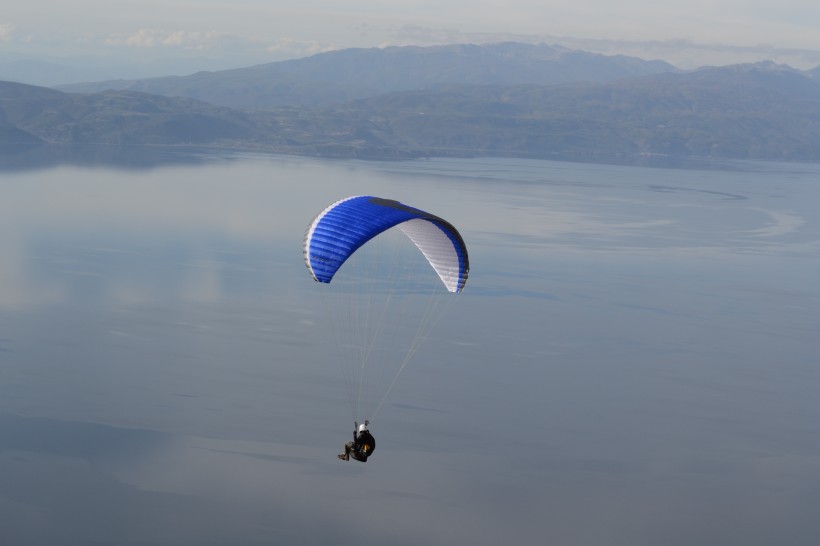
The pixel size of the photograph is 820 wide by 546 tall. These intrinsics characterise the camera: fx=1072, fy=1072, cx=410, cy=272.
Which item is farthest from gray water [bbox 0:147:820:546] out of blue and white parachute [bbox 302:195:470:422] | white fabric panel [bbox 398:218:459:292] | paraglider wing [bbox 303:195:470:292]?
paraglider wing [bbox 303:195:470:292]

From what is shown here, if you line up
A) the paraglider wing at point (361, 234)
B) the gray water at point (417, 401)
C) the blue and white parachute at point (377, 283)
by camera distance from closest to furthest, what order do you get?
the paraglider wing at point (361, 234) < the blue and white parachute at point (377, 283) < the gray water at point (417, 401)

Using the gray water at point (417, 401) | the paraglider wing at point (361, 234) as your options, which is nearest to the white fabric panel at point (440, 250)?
the paraglider wing at point (361, 234)

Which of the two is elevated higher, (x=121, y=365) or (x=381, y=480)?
(x=121, y=365)

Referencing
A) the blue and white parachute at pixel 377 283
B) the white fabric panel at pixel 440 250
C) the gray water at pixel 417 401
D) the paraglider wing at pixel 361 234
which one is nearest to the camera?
the paraglider wing at pixel 361 234

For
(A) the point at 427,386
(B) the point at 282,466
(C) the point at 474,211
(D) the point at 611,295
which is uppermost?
(C) the point at 474,211

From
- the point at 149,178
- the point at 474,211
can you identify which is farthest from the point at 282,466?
the point at 149,178

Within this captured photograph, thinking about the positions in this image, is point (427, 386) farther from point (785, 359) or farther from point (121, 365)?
point (785, 359)

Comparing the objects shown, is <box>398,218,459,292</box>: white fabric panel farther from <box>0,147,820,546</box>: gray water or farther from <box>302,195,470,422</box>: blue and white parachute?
<box>0,147,820,546</box>: gray water

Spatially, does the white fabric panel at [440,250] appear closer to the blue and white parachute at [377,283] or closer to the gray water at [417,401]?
the blue and white parachute at [377,283]
